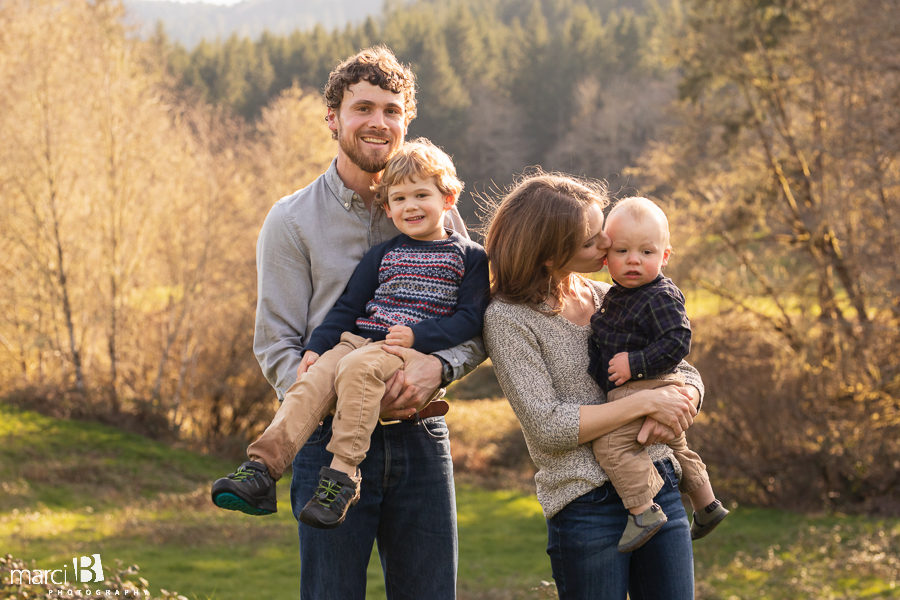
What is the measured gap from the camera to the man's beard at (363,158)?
294 cm

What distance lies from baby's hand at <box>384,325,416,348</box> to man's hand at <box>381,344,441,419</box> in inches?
0.9

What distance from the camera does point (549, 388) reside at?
2.58m

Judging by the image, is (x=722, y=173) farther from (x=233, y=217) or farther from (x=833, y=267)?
(x=233, y=217)

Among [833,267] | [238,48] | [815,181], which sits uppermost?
[238,48]

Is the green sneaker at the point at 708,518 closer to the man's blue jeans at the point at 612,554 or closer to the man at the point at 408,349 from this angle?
the man's blue jeans at the point at 612,554

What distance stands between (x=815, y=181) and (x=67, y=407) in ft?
55.5

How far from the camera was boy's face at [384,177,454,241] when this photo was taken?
2791mm

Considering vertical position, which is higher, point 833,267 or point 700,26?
point 700,26

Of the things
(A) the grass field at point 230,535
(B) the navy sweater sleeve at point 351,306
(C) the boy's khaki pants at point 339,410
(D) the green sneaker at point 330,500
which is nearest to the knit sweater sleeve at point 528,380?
(C) the boy's khaki pants at point 339,410

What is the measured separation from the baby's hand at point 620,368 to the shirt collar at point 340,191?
1046 millimetres

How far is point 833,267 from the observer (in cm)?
1598

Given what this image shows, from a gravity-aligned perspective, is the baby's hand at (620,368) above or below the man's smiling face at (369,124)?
below

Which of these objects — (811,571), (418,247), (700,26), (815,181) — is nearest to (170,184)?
(700,26)

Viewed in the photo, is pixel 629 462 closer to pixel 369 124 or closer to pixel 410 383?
pixel 410 383
